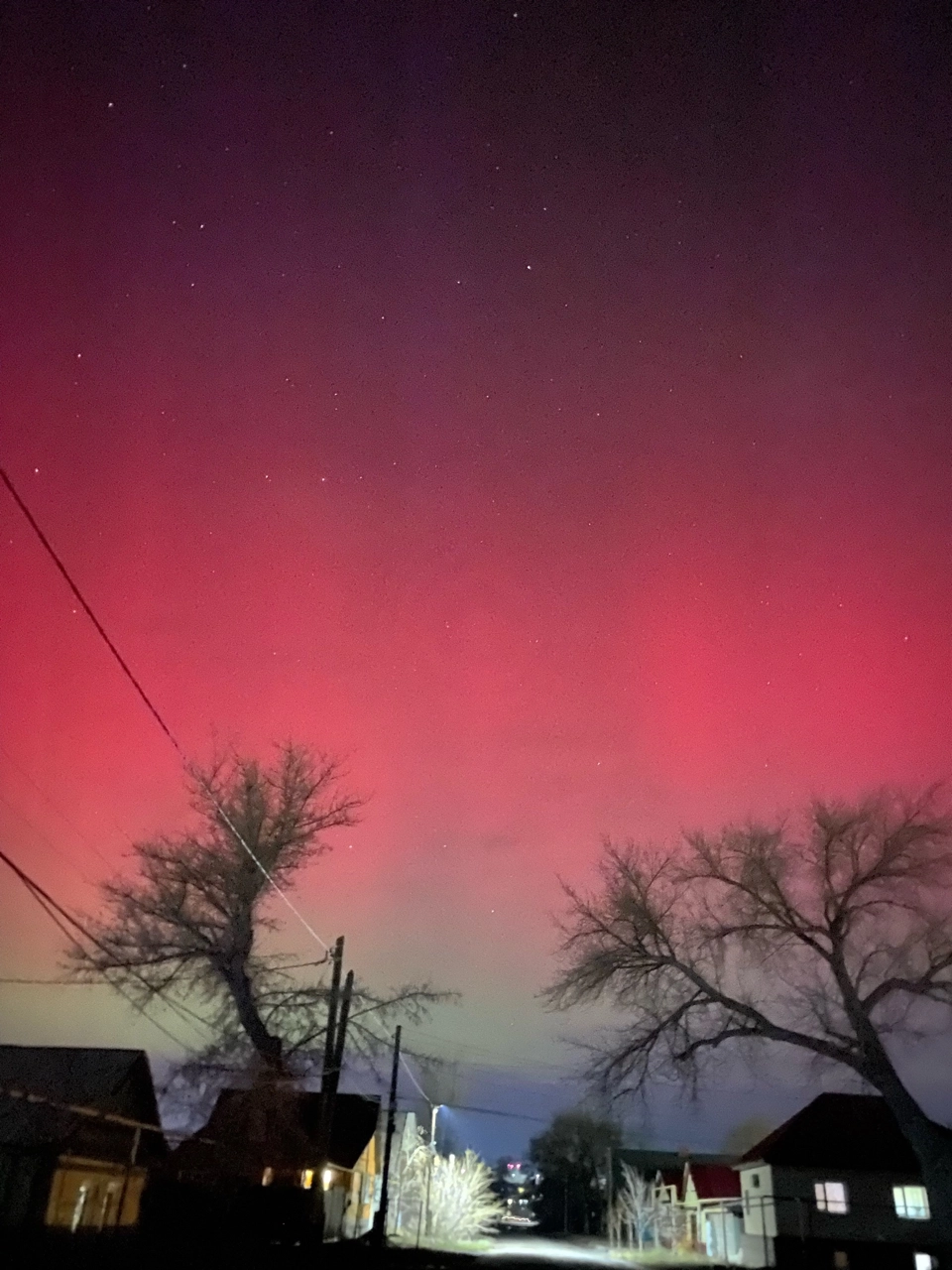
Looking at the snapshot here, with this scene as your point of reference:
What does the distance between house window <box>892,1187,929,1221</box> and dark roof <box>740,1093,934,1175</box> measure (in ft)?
2.58

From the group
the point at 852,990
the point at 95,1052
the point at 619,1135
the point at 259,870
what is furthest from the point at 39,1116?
the point at 619,1135

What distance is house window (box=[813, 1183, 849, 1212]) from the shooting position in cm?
3491

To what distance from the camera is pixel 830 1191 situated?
3584 centimetres

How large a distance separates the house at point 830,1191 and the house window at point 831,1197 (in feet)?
0.12

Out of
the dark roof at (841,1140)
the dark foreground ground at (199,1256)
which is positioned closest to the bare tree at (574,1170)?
the dark roof at (841,1140)

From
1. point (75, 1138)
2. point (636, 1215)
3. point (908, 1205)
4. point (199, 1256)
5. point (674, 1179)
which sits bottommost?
point (199, 1256)

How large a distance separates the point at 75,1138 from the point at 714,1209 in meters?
34.7

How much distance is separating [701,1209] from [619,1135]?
3510cm

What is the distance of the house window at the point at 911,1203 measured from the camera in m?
34.6

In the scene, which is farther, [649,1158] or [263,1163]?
[649,1158]

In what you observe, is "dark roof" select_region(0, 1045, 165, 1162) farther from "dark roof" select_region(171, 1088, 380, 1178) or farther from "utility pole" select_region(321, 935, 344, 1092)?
"utility pole" select_region(321, 935, 344, 1092)

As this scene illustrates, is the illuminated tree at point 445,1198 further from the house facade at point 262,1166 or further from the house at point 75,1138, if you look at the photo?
the house at point 75,1138

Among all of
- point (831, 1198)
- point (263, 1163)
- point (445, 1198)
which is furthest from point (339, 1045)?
point (445, 1198)

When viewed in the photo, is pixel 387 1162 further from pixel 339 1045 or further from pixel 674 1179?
pixel 674 1179
